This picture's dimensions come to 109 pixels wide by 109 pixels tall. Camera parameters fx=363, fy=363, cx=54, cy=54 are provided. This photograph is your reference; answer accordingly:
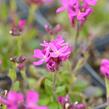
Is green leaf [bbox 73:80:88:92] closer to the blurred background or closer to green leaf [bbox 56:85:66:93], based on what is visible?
the blurred background

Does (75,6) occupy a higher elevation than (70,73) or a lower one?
higher

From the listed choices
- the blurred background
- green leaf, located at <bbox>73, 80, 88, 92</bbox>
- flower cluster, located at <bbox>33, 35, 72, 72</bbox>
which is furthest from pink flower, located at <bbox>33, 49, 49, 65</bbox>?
green leaf, located at <bbox>73, 80, 88, 92</bbox>

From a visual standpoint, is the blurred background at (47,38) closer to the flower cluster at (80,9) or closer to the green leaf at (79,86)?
the green leaf at (79,86)

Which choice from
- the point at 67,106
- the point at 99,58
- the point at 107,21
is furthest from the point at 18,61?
the point at 107,21

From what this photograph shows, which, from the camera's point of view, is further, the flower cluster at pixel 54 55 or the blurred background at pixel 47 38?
the blurred background at pixel 47 38

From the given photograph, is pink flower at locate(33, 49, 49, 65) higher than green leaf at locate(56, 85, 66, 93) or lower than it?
higher

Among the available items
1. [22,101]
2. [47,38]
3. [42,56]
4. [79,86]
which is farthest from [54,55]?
[47,38]

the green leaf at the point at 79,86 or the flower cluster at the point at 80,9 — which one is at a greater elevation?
the flower cluster at the point at 80,9

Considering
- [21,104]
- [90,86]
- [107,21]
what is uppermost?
[107,21]

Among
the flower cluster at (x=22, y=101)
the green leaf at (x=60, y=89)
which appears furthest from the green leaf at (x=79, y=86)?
the flower cluster at (x=22, y=101)

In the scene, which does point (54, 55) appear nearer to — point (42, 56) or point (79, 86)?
point (42, 56)

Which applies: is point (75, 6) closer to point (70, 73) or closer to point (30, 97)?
point (70, 73)
